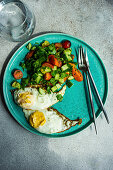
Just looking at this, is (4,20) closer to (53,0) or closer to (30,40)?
(30,40)

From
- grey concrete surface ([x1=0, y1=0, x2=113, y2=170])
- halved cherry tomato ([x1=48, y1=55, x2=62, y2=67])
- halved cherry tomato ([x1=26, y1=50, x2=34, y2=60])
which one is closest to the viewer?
halved cherry tomato ([x1=48, y1=55, x2=62, y2=67])

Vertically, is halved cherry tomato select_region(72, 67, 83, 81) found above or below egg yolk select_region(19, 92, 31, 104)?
above

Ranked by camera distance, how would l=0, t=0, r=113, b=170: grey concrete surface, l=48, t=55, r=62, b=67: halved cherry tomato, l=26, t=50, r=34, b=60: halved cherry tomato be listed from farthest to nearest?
l=0, t=0, r=113, b=170: grey concrete surface → l=26, t=50, r=34, b=60: halved cherry tomato → l=48, t=55, r=62, b=67: halved cherry tomato

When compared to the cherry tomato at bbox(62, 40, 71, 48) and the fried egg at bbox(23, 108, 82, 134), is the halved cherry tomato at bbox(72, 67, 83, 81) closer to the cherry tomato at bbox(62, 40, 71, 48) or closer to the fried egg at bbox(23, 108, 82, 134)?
the cherry tomato at bbox(62, 40, 71, 48)

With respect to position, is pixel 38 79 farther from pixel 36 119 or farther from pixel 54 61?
pixel 36 119

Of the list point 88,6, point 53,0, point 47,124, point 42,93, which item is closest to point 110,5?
point 88,6

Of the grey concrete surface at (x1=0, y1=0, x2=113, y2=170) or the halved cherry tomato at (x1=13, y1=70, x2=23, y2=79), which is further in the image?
the grey concrete surface at (x1=0, y1=0, x2=113, y2=170)

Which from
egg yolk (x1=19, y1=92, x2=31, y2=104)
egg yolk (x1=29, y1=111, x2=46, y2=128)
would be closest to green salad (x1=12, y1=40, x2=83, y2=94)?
egg yolk (x1=19, y1=92, x2=31, y2=104)
